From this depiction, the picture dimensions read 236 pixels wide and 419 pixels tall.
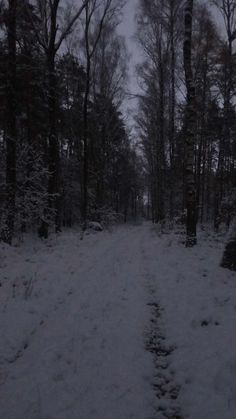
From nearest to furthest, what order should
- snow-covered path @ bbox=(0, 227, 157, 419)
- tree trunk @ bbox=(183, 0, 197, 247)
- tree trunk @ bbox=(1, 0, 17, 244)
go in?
snow-covered path @ bbox=(0, 227, 157, 419), tree trunk @ bbox=(1, 0, 17, 244), tree trunk @ bbox=(183, 0, 197, 247)

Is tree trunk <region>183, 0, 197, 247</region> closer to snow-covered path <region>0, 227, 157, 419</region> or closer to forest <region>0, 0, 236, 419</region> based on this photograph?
forest <region>0, 0, 236, 419</region>

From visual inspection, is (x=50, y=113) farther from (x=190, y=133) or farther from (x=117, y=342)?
(x=117, y=342)

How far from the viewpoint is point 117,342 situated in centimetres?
452

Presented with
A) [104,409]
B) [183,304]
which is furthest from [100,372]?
[183,304]

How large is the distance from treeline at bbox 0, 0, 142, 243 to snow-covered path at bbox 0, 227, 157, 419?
4639 millimetres

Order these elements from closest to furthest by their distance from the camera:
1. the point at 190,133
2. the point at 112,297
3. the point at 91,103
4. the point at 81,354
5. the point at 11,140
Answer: the point at 81,354, the point at 112,297, the point at 11,140, the point at 190,133, the point at 91,103

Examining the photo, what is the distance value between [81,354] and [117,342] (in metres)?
0.62

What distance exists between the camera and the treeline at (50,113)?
35.6ft

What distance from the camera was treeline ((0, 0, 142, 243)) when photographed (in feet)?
35.6

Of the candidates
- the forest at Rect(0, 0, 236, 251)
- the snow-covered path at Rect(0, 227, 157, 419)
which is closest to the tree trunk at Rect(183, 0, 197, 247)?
the forest at Rect(0, 0, 236, 251)

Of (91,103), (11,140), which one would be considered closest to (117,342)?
(11,140)

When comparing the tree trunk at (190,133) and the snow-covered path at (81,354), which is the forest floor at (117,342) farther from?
the tree trunk at (190,133)

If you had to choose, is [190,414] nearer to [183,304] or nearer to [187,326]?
[187,326]

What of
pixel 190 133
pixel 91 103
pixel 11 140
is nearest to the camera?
pixel 11 140
